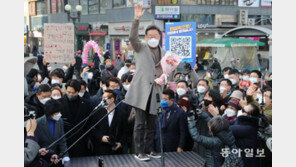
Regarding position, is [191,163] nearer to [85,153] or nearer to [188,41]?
[85,153]

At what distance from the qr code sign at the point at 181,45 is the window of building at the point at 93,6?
2873cm

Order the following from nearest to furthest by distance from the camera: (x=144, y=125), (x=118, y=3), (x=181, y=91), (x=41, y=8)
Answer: (x=144, y=125), (x=181, y=91), (x=118, y=3), (x=41, y=8)

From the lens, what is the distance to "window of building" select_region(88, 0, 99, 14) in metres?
35.9

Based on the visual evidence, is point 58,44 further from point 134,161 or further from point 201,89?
point 134,161

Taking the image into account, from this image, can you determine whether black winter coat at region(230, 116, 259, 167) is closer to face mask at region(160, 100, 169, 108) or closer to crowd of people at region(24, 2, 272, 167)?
crowd of people at region(24, 2, 272, 167)

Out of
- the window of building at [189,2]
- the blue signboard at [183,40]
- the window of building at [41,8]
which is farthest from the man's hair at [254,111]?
the window of building at [41,8]

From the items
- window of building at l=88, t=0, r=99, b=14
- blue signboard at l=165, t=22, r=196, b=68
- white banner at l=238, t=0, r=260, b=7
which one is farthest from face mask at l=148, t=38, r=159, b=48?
window of building at l=88, t=0, r=99, b=14

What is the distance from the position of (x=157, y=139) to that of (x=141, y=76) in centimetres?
134

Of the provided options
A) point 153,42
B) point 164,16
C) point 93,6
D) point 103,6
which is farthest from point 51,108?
point 93,6

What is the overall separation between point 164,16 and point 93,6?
1138cm

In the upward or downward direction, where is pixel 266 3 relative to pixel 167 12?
upward

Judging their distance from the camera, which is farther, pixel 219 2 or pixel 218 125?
pixel 219 2

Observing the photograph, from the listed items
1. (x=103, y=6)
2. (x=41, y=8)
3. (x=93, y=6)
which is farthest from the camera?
(x=41, y=8)

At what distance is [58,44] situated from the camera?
8.63 m
